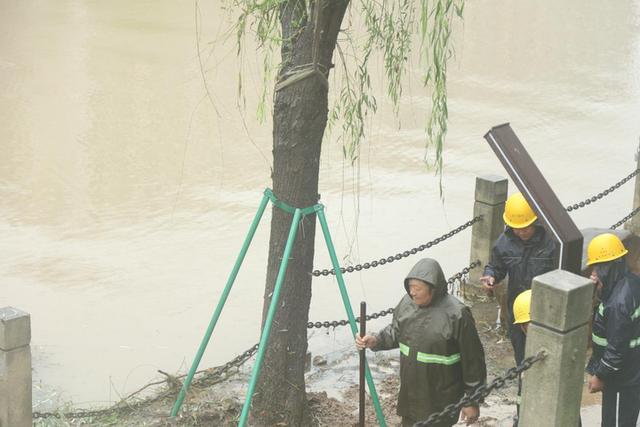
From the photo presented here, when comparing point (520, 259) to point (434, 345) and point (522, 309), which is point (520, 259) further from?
point (434, 345)

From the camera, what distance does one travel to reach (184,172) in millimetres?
12945

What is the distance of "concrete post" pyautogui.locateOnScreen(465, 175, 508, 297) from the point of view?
8055mm

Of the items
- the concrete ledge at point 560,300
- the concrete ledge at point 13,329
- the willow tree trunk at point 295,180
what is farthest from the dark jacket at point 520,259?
the concrete ledge at point 13,329

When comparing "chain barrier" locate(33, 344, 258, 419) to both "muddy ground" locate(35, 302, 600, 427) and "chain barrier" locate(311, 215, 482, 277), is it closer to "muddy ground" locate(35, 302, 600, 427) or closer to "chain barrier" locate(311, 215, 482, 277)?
"muddy ground" locate(35, 302, 600, 427)

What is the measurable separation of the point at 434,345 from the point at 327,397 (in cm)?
174

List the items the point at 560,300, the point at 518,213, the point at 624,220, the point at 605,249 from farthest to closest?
the point at 624,220
the point at 518,213
the point at 605,249
the point at 560,300

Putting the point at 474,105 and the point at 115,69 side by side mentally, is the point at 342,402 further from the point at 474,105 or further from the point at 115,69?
the point at 115,69

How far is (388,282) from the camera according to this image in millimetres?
9766

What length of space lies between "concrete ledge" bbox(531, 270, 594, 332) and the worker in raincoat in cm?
74

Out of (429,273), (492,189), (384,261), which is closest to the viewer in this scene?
(429,273)

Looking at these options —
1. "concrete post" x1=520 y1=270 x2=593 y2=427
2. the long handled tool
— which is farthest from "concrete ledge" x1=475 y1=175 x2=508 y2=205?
"concrete post" x1=520 y1=270 x2=593 y2=427

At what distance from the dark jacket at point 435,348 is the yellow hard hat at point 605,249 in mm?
840

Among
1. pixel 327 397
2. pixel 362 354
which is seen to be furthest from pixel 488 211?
pixel 362 354

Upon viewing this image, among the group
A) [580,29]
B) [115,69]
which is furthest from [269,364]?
[580,29]
